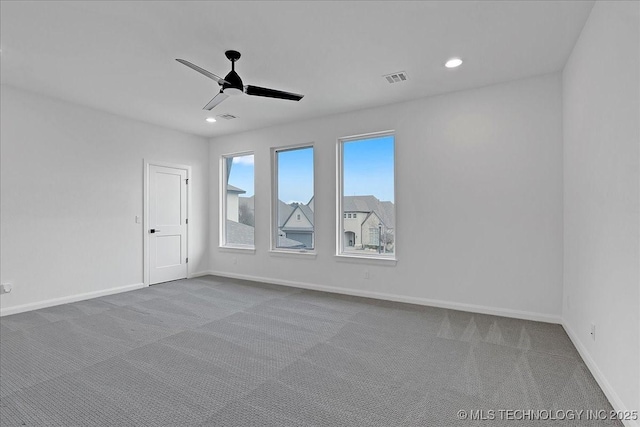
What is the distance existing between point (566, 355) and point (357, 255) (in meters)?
2.75

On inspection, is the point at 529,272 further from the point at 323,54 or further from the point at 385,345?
the point at 323,54

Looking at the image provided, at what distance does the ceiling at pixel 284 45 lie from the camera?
2506mm

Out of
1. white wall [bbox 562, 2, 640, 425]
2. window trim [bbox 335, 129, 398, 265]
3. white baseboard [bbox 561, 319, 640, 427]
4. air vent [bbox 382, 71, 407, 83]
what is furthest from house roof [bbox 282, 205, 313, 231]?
white baseboard [bbox 561, 319, 640, 427]

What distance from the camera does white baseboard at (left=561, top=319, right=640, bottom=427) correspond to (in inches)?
74.6

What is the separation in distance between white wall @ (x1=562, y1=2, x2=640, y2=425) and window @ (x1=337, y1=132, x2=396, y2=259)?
2.15 m

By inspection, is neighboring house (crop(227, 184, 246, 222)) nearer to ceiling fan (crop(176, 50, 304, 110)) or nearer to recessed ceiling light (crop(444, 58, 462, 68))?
ceiling fan (crop(176, 50, 304, 110))

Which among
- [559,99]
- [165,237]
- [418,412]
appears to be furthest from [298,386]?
[165,237]

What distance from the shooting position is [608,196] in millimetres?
2188

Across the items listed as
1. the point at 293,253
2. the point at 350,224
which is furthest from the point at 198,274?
the point at 350,224

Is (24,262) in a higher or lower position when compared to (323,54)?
lower

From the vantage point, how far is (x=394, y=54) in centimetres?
319

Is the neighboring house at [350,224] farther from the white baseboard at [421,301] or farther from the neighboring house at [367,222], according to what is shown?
the white baseboard at [421,301]

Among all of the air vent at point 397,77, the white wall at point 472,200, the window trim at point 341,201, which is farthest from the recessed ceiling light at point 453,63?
the window trim at point 341,201

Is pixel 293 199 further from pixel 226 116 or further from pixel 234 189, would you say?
pixel 226 116
